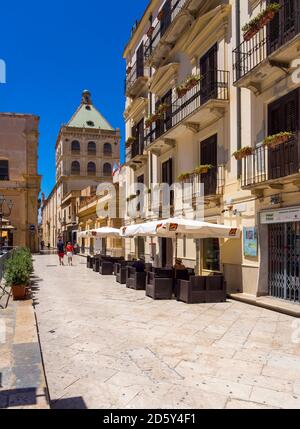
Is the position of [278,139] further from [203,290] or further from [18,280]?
[18,280]

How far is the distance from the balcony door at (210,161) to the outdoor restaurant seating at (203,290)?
3.58m

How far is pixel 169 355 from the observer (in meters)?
6.38

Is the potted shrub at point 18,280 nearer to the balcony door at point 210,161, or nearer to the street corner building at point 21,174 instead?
the balcony door at point 210,161

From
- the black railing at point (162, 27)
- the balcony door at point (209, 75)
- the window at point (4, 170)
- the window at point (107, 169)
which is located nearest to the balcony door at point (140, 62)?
the black railing at point (162, 27)

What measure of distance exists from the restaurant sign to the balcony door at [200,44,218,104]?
4780mm

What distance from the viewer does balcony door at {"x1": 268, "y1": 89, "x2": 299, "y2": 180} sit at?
9953 millimetres

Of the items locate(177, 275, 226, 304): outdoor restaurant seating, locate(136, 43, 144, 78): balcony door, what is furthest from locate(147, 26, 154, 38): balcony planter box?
locate(177, 275, 226, 304): outdoor restaurant seating

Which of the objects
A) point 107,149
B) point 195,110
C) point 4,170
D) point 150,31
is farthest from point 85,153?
point 195,110

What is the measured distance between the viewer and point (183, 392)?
4.88 metres

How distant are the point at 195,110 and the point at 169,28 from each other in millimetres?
5050

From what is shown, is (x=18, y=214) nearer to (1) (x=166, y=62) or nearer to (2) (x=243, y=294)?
(1) (x=166, y=62)

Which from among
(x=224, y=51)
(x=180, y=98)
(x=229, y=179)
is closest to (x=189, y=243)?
(x=229, y=179)

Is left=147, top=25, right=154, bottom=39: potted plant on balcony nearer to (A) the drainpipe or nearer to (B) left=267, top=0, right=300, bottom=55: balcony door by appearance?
(A) the drainpipe
